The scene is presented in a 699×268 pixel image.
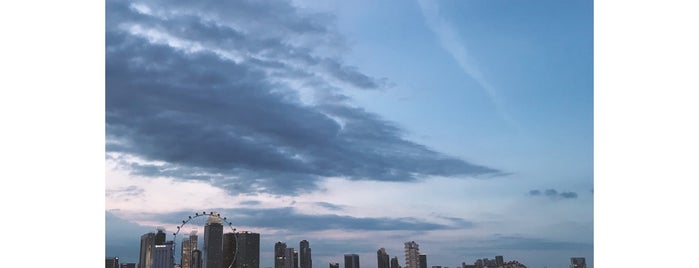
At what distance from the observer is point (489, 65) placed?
4.93 meters

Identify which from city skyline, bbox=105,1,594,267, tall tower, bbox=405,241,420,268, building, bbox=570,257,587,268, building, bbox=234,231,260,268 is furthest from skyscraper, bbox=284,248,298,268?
building, bbox=570,257,587,268

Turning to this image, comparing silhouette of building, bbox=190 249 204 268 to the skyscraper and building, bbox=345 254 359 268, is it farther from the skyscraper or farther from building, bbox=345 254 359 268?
building, bbox=345 254 359 268

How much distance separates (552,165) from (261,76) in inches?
126

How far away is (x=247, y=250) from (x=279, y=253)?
31.3 inches

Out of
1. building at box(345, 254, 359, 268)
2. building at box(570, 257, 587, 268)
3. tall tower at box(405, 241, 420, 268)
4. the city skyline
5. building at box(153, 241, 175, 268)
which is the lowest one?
building at box(345, 254, 359, 268)

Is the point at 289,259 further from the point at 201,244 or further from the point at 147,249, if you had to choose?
the point at 147,249

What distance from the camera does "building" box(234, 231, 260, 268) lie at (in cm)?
1061

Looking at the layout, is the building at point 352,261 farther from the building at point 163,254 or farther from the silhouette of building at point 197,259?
the building at point 163,254

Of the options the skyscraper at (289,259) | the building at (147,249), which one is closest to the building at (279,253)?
the skyscraper at (289,259)

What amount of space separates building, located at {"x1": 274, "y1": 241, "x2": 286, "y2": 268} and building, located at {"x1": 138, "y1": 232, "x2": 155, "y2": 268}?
7.31 feet
